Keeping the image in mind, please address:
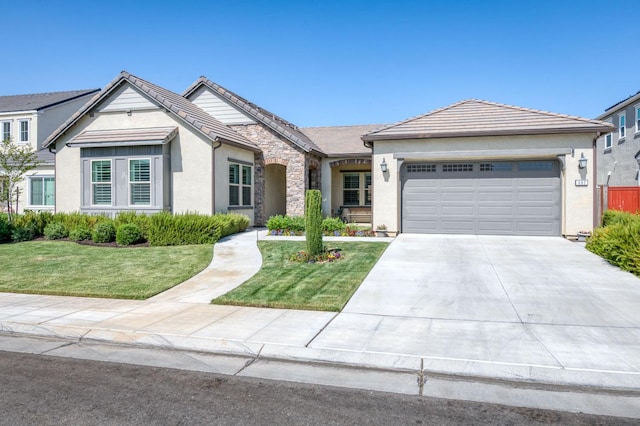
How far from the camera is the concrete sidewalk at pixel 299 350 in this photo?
188 inches

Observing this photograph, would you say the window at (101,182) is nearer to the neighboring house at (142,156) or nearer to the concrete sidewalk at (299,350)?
the neighboring house at (142,156)

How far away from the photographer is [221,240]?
15875 millimetres

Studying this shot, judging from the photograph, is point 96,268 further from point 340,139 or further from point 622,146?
point 622,146

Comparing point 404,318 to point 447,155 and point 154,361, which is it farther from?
point 447,155

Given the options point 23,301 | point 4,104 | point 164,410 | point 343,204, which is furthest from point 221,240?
point 4,104

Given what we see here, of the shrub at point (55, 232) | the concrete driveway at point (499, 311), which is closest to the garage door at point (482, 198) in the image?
the concrete driveway at point (499, 311)

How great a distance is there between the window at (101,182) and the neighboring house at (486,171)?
33.3 feet

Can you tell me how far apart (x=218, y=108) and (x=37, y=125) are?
1551 centimetres

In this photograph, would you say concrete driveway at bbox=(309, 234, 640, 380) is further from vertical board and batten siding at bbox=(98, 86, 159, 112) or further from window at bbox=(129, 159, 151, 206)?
vertical board and batten siding at bbox=(98, 86, 159, 112)

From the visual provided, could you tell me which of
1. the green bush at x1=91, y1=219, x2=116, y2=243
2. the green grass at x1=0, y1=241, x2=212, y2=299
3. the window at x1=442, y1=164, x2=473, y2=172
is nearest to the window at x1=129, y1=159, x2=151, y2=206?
the green bush at x1=91, y1=219, x2=116, y2=243

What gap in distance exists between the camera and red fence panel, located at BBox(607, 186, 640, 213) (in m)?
18.8

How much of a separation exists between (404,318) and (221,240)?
9896 millimetres

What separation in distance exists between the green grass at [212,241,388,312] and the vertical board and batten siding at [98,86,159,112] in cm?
879

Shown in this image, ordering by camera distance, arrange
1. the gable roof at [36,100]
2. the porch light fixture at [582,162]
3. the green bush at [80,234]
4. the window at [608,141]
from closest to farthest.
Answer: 1. the porch light fixture at [582,162]
2. the green bush at [80,234]
3. the window at [608,141]
4. the gable roof at [36,100]
